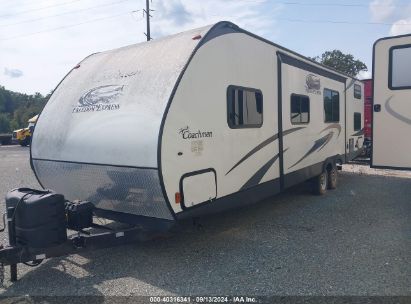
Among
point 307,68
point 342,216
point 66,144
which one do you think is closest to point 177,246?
point 66,144

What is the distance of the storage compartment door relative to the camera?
465 centimetres

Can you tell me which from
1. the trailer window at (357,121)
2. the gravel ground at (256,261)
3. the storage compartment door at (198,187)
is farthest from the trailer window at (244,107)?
the trailer window at (357,121)

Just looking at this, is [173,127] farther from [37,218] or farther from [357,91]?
[357,91]

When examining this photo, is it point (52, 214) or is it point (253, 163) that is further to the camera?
point (253, 163)

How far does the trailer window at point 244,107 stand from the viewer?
217 inches

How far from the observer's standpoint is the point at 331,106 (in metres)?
9.20

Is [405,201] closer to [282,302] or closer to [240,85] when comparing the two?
[240,85]

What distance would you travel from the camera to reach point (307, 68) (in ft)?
26.0

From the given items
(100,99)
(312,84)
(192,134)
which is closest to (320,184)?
(312,84)

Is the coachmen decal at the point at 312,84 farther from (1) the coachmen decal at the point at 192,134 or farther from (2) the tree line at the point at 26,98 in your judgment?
(2) the tree line at the point at 26,98

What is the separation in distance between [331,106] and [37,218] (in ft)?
23.9

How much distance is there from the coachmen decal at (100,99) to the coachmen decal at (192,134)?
39.0 inches

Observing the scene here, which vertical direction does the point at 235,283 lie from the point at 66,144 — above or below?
below

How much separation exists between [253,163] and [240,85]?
1.26 meters
